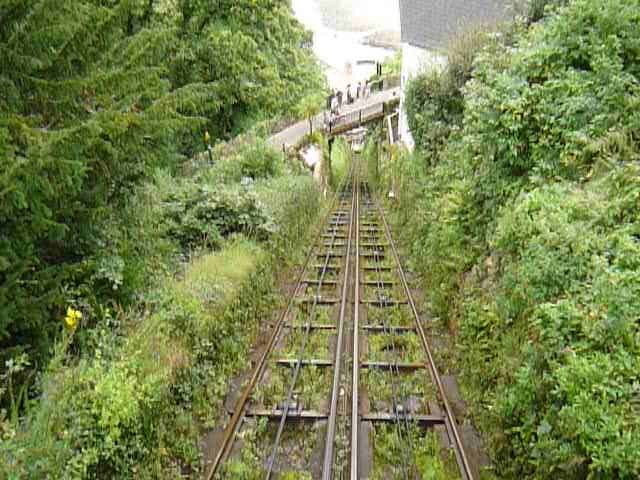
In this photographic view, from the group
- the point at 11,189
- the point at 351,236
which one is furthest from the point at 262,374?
the point at 351,236

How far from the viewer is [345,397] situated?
744 cm

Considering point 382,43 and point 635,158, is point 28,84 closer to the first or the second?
point 635,158

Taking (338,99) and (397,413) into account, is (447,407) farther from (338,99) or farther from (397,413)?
(338,99)

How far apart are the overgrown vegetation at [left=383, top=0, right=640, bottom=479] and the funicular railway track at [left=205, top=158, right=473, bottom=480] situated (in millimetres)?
705

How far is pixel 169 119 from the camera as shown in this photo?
5.75 metres

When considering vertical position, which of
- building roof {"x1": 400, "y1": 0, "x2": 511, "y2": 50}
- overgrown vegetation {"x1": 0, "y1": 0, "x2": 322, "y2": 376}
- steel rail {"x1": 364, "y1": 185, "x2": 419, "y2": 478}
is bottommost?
steel rail {"x1": 364, "y1": 185, "x2": 419, "y2": 478}

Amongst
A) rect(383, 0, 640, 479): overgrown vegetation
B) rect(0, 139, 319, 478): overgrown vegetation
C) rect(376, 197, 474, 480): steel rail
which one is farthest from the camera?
rect(376, 197, 474, 480): steel rail

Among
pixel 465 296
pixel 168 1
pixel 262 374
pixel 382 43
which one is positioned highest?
pixel 382 43

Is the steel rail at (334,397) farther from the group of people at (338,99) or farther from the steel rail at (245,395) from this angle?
the group of people at (338,99)

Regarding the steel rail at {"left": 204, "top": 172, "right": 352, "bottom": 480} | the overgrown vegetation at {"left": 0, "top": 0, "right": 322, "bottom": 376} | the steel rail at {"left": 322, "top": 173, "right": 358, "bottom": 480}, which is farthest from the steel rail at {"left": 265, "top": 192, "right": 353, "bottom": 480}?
the overgrown vegetation at {"left": 0, "top": 0, "right": 322, "bottom": 376}

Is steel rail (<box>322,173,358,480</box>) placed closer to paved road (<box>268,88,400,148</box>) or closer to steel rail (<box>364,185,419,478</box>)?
steel rail (<box>364,185,419,478</box>)

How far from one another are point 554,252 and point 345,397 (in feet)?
12.4

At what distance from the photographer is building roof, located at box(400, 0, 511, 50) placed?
17625 millimetres

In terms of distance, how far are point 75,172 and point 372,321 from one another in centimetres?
681
